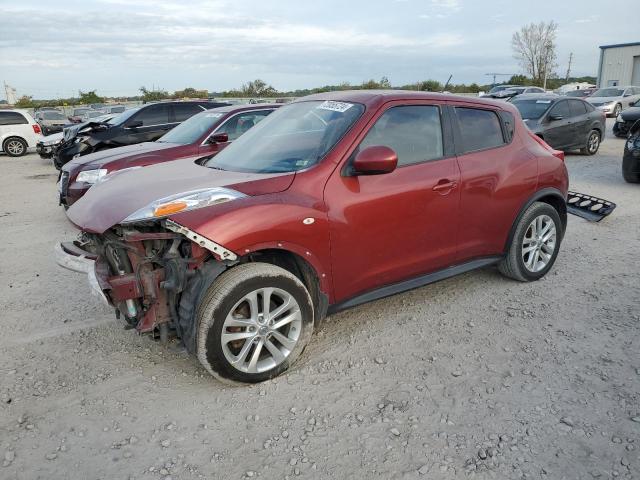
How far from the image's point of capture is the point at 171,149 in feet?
22.4

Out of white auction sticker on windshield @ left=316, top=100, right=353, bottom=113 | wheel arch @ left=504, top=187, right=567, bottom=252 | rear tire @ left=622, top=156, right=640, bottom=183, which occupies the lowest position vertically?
rear tire @ left=622, top=156, right=640, bottom=183

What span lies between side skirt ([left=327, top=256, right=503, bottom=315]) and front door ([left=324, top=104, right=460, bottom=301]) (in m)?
0.04

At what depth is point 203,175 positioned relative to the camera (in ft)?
11.6

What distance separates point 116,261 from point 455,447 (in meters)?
2.29

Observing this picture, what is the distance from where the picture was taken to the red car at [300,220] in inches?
115

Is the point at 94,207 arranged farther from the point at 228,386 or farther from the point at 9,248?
the point at 9,248

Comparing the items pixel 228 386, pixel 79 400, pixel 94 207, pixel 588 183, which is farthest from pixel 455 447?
pixel 588 183

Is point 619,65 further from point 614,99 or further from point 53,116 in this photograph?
point 53,116

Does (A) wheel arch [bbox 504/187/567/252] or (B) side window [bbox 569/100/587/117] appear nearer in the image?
(A) wheel arch [bbox 504/187/567/252]

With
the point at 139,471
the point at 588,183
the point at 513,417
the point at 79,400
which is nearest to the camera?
the point at 139,471

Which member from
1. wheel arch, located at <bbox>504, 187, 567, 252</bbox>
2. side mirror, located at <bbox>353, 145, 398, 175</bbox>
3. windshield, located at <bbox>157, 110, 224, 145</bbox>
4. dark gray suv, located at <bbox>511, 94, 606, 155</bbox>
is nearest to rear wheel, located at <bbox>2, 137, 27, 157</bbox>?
windshield, located at <bbox>157, 110, 224, 145</bbox>

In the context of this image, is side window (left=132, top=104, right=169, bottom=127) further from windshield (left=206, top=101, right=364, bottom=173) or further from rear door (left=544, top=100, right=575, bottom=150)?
rear door (left=544, top=100, right=575, bottom=150)

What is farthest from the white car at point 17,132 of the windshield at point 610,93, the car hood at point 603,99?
the windshield at point 610,93

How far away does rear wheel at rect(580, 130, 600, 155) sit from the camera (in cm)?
1268
